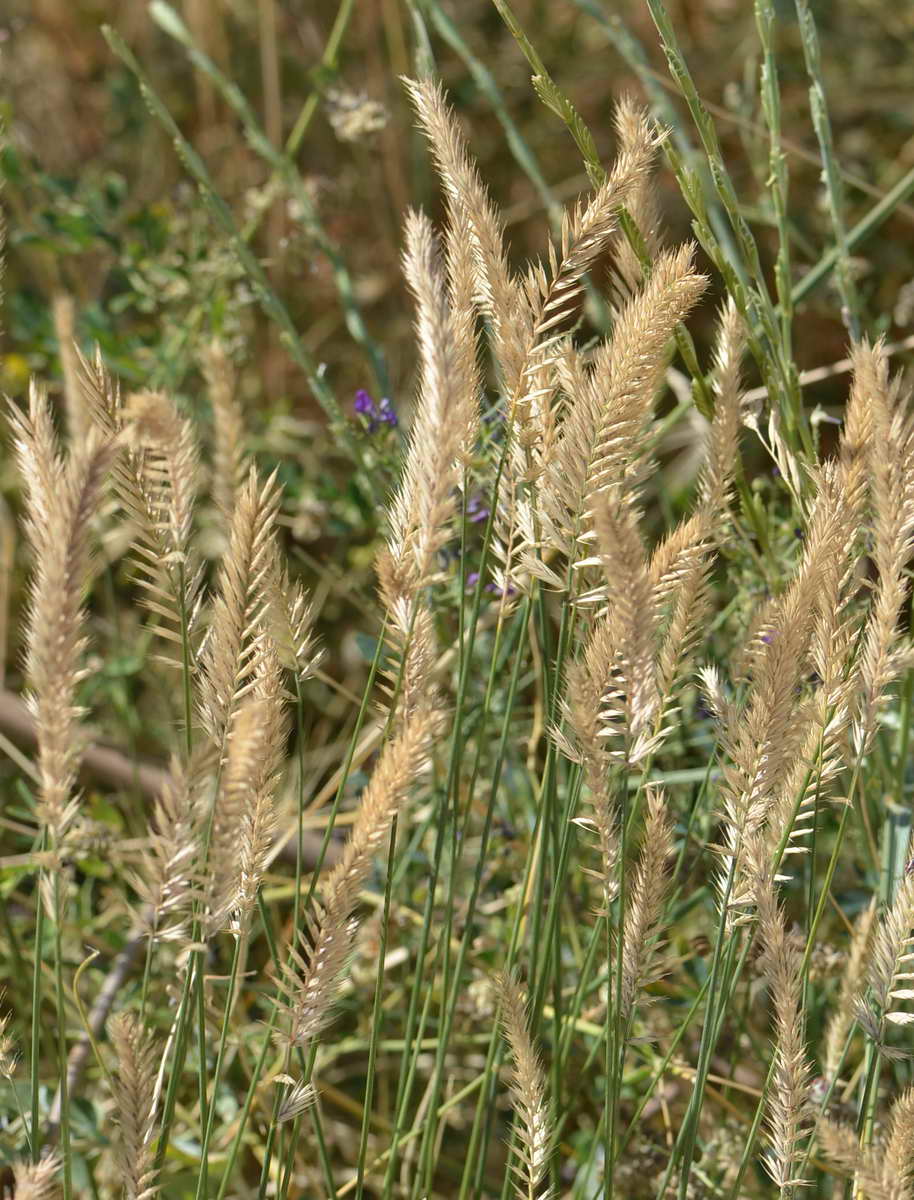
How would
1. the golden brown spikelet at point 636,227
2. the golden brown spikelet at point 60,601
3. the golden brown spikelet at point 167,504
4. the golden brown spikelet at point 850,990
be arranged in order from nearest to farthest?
the golden brown spikelet at point 60,601 → the golden brown spikelet at point 167,504 → the golden brown spikelet at point 636,227 → the golden brown spikelet at point 850,990

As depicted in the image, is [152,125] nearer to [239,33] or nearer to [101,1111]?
[239,33]

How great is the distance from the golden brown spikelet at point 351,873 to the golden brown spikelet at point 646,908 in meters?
0.14

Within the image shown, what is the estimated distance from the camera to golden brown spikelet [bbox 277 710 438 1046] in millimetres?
530

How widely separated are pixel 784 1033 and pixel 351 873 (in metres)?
0.22

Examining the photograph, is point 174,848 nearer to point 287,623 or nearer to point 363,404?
point 287,623

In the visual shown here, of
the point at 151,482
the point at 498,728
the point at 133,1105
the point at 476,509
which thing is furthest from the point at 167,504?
the point at 498,728

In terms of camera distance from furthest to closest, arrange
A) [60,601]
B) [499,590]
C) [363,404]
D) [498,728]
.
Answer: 1. [498,728]
2. [363,404]
3. [499,590]
4. [60,601]

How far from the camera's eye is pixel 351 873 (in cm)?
55

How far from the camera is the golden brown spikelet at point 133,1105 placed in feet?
1.86

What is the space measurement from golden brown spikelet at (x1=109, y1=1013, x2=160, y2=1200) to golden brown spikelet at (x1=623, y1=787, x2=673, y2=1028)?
9.5 inches

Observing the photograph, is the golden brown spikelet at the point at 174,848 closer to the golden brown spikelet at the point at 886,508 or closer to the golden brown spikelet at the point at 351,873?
the golden brown spikelet at the point at 351,873

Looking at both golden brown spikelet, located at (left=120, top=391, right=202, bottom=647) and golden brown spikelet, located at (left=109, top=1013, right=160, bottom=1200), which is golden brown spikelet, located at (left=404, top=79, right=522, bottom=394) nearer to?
golden brown spikelet, located at (left=120, top=391, right=202, bottom=647)

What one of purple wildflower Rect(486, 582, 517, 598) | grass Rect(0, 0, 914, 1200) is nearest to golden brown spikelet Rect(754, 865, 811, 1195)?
grass Rect(0, 0, 914, 1200)

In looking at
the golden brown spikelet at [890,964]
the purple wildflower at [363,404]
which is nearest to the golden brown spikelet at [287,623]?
the golden brown spikelet at [890,964]
